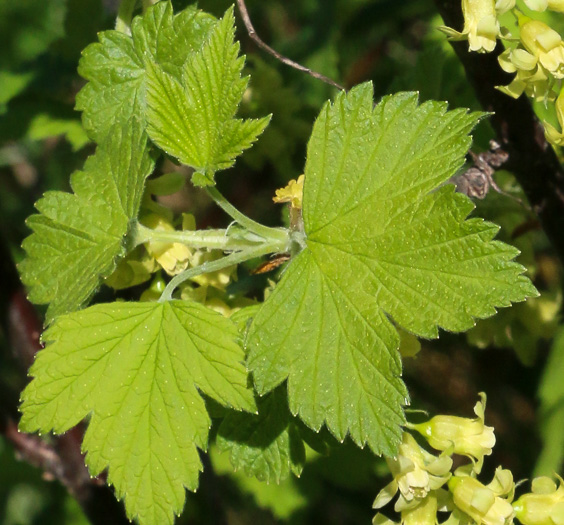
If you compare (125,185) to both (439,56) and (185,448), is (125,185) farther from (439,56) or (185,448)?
(439,56)

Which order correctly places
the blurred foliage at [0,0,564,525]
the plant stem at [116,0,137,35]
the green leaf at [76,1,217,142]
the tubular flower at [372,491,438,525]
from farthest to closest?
the blurred foliage at [0,0,564,525]
the plant stem at [116,0,137,35]
the green leaf at [76,1,217,142]
the tubular flower at [372,491,438,525]

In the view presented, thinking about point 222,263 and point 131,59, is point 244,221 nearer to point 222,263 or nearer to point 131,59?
point 222,263

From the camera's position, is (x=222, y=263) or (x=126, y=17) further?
(x=126, y=17)

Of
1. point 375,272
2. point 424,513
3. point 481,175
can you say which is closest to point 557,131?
point 481,175

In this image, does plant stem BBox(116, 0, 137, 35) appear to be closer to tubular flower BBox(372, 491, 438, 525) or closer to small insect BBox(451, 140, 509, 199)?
small insect BBox(451, 140, 509, 199)

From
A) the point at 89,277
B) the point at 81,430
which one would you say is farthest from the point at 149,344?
the point at 81,430

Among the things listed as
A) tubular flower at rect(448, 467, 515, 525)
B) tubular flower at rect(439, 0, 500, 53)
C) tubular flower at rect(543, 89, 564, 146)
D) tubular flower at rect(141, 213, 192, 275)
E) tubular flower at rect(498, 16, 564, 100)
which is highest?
tubular flower at rect(439, 0, 500, 53)

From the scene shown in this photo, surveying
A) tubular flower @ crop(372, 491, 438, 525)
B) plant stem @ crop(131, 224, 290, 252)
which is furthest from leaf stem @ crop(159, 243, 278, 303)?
tubular flower @ crop(372, 491, 438, 525)
